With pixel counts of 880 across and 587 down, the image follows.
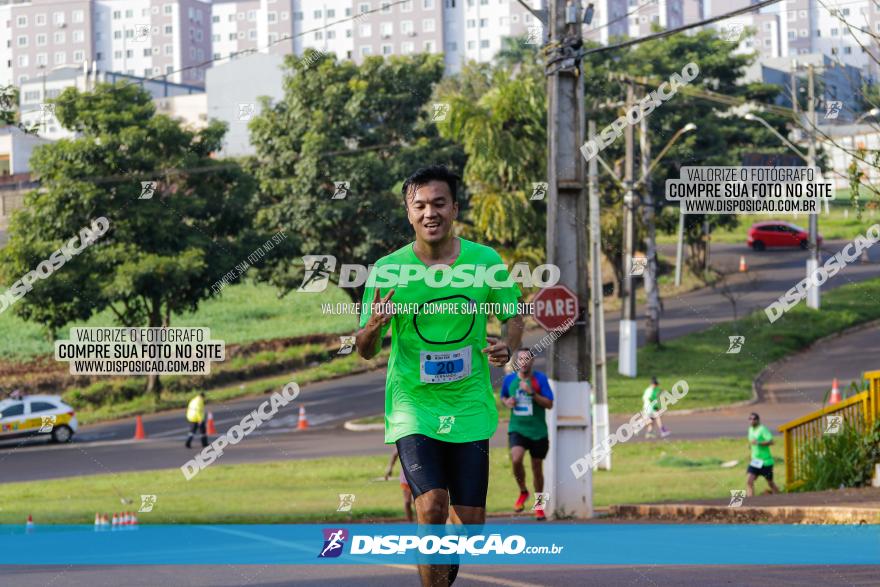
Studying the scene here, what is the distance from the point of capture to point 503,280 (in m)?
6.32

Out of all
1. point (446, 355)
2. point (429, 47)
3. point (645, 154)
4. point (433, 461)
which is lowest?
point (433, 461)

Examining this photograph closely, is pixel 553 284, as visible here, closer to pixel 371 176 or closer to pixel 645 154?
pixel 645 154

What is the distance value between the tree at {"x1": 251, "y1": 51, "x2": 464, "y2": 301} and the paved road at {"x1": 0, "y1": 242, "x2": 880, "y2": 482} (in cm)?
489

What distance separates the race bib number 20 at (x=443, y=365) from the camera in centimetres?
616

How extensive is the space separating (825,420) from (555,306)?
14.4ft

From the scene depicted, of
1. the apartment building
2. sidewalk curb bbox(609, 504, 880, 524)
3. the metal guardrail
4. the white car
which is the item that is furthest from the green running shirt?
the apartment building

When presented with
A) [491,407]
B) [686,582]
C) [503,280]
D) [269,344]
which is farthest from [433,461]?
[269,344]

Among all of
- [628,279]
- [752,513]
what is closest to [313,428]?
[628,279]

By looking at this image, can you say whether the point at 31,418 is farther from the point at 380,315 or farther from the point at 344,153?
the point at 380,315

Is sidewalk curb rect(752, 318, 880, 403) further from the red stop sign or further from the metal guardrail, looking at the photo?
the red stop sign

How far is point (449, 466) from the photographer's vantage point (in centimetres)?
614

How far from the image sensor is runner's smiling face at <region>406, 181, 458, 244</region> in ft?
20.7

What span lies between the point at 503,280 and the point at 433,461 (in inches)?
37.1

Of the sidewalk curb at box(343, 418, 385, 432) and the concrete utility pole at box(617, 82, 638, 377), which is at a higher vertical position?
the concrete utility pole at box(617, 82, 638, 377)
